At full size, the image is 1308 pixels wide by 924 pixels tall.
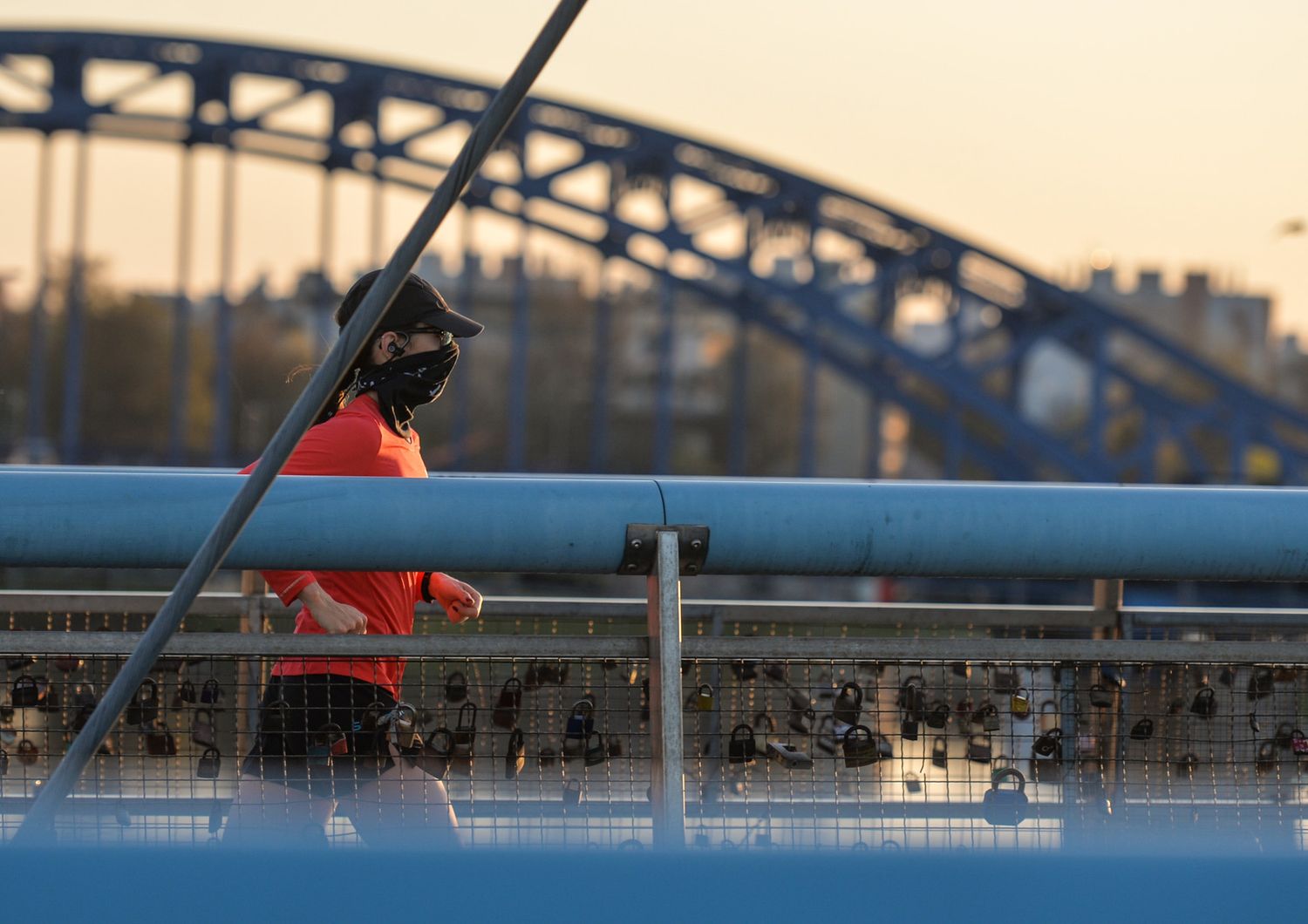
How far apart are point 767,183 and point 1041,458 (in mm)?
6134

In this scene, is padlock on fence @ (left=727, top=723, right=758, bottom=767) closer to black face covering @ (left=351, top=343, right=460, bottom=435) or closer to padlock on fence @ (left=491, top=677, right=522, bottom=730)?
padlock on fence @ (left=491, top=677, right=522, bottom=730)

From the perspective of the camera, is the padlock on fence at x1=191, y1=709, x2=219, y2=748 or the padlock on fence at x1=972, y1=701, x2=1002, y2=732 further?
the padlock on fence at x1=972, y1=701, x2=1002, y2=732

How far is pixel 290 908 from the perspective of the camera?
1.42 meters

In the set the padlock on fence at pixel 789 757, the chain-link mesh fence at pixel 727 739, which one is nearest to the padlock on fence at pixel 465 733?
the chain-link mesh fence at pixel 727 739

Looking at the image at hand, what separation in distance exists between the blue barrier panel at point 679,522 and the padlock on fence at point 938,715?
717mm

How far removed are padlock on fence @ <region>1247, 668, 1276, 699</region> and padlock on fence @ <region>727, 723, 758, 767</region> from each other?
836 millimetres

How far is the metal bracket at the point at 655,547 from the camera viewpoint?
210cm

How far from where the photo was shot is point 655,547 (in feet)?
6.87

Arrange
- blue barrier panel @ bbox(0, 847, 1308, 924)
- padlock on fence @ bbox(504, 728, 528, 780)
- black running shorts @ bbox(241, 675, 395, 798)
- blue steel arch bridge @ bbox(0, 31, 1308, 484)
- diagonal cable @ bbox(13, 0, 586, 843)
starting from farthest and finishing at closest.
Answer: blue steel arch bridge @ bbox(0, 31, 1308, 484), padlock on fence @ bbox(504, 728, 528, 780), black running shorts @ bbox(241, 675, 395, 798), diagonal cable @ bbox(13, 0, 586, 843), blue barrier panel @ bbox(0, 847, 1308, 924)

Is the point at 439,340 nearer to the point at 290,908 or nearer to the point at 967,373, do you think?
the point at 290,908

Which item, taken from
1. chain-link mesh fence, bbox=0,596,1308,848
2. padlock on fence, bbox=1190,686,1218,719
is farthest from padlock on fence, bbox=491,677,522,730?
padlock on fence, bbox=1190,686,1218,719

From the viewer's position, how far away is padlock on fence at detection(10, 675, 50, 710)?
9.06 feet

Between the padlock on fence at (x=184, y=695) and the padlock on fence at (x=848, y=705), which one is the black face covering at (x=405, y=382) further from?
the padlock on fence at (x=848, y=705)

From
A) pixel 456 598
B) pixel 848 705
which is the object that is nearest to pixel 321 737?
pixel 456 598
